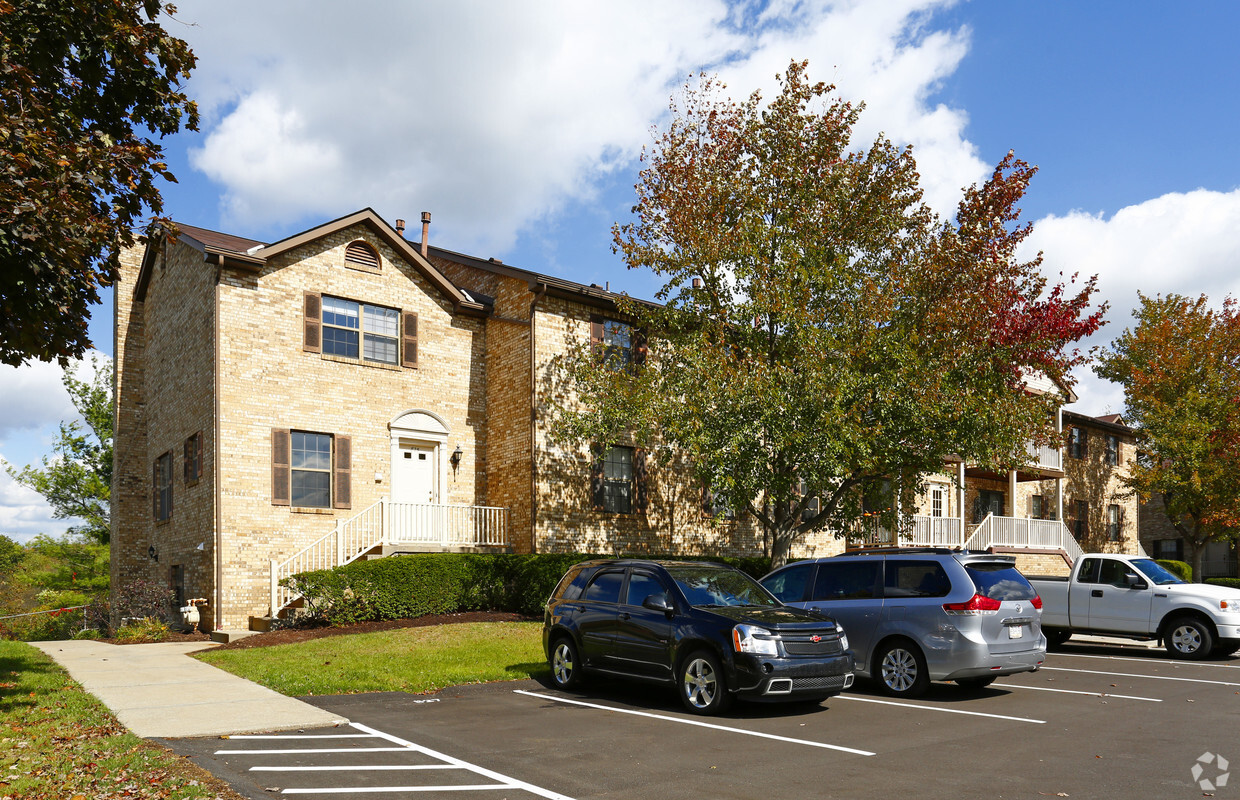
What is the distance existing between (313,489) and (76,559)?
37399 millimetres

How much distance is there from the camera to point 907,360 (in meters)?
17.0

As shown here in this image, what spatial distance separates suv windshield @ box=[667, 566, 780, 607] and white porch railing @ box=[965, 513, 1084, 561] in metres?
19.9

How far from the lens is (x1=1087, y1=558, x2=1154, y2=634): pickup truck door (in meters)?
16.5

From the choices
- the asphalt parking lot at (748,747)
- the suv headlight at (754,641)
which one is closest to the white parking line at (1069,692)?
the asphalt parking lot at (748,747)

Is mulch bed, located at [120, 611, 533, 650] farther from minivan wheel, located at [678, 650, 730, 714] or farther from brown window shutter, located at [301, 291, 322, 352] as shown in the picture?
minivan wheel, located at [678, 650, 730, 714]

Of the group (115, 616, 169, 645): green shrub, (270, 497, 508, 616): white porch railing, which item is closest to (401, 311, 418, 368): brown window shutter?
(270, 497, 508, 616): white porch railing

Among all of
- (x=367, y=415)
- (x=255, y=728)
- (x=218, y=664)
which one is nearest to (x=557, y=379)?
(x=367, y=415)

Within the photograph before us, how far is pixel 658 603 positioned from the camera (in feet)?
35.5

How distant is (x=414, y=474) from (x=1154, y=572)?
15727mm

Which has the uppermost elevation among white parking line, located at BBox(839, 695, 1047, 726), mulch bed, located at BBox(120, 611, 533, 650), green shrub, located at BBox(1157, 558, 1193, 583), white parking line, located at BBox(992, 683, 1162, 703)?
white parking line, located at BBox(839, 695, 1047, 726)

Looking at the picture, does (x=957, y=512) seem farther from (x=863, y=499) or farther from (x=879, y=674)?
(x=879, y=674)

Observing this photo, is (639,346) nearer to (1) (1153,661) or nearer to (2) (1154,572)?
(2) (1154,572)

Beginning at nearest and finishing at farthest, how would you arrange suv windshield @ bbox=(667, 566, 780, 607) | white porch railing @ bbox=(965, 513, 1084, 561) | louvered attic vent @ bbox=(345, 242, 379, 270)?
suv windshield @ bbox=(667, 566, 780, 607) → louvered attic vent @ bbox=(345, 242, 379, 270) → white porch railing @ bbox=(965, 513, 1084, 561)

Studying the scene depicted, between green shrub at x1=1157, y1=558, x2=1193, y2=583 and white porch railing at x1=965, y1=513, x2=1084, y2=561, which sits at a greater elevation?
white porch railing at x1=965, y1=513, x2=1084, y2=561
